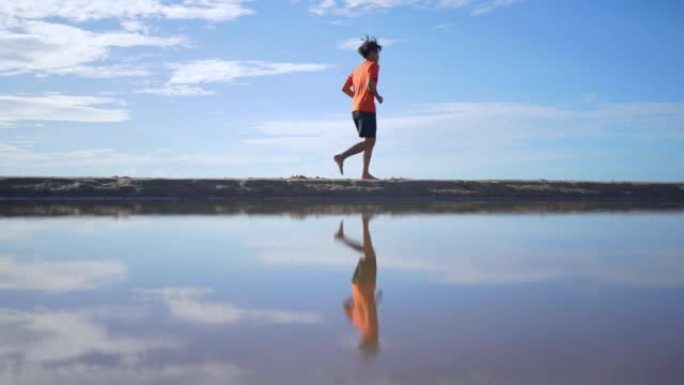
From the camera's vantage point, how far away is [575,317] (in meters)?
2.20

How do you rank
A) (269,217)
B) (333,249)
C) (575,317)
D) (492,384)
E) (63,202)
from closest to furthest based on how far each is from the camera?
(492,384)
(575,317)
(333,249)
(269,217)
(63,202)

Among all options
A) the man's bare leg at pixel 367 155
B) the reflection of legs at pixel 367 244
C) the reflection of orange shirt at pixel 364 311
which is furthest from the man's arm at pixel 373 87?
the reflection of orange shirt at pixel 364 311

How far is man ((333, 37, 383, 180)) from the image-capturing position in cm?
822

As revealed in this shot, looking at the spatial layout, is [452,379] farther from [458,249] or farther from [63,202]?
[63,202]

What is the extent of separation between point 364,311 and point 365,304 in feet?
0.34

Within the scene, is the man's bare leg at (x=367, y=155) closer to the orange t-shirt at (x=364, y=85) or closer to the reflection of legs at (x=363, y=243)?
the orange t-shirt at (x=364, y=85)

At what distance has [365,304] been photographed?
2.34m

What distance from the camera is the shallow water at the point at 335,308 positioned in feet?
5.45

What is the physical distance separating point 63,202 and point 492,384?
20.7 feet

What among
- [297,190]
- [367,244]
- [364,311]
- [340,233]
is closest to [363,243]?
[367,244]

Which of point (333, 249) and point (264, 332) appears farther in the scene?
point (333, 249)

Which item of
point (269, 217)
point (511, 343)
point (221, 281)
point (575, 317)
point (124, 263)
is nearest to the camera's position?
point (511, 343)

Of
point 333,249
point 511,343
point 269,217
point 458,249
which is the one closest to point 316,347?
point 511,343

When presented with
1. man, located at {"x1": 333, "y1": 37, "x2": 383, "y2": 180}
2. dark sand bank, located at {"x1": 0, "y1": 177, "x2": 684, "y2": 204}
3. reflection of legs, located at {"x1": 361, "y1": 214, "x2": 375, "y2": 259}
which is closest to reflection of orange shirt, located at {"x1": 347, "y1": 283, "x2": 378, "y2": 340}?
reflection of legs, located at {"x1": 361, "y1": 214, "x2": 375, "y2": 259}
